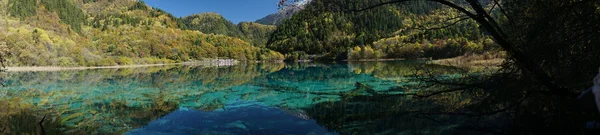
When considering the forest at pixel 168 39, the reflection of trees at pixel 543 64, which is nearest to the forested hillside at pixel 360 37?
the forest at pixel 168 39

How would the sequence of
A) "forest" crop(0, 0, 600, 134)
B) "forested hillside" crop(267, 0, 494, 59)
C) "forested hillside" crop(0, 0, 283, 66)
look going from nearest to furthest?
1. "forest" crop(0, 0, 600, 134)
2. "forested hillside" crop(0, 0, 283, 66)
3. "forested hillside" crop(267, 0, 494, 59)

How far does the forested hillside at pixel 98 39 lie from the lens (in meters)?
55.3

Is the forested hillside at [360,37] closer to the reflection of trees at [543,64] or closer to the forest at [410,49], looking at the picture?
the forest at [410,49]

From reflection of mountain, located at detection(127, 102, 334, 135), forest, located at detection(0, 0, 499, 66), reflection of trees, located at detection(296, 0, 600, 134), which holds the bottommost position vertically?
reflection of mountain, located at detection(127, 102, 334, 135)

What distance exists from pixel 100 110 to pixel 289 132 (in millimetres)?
7526

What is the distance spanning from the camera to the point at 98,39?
104750 millimetres

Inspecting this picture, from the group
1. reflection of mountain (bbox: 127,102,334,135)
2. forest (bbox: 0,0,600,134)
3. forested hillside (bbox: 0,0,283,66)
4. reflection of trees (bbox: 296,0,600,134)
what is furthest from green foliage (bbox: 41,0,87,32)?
reflection of trees (bbox: 296,0,600,134)

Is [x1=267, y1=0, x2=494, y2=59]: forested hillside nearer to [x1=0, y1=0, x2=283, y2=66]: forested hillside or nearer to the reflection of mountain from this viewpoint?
[x1=0, y1=0, x2=283, y2=66]: forested hillside

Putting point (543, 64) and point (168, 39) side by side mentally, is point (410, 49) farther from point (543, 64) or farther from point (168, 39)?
point (168, 39)

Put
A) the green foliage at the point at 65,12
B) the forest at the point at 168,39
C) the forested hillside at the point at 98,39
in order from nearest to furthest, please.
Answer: the forested hillside at the point at 98,39
the forest at the point at 168,39
the green foliage at the point at 65,12

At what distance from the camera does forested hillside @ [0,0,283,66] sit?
181 feet

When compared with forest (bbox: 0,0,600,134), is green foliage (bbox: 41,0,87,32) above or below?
above

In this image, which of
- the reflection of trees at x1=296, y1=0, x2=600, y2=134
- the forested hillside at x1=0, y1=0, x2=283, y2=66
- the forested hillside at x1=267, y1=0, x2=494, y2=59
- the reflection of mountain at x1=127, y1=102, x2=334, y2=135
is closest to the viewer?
the reflection of trees at x1=296, y1=0, x2=600, y2=134

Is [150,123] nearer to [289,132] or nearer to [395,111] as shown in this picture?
[289,132]
